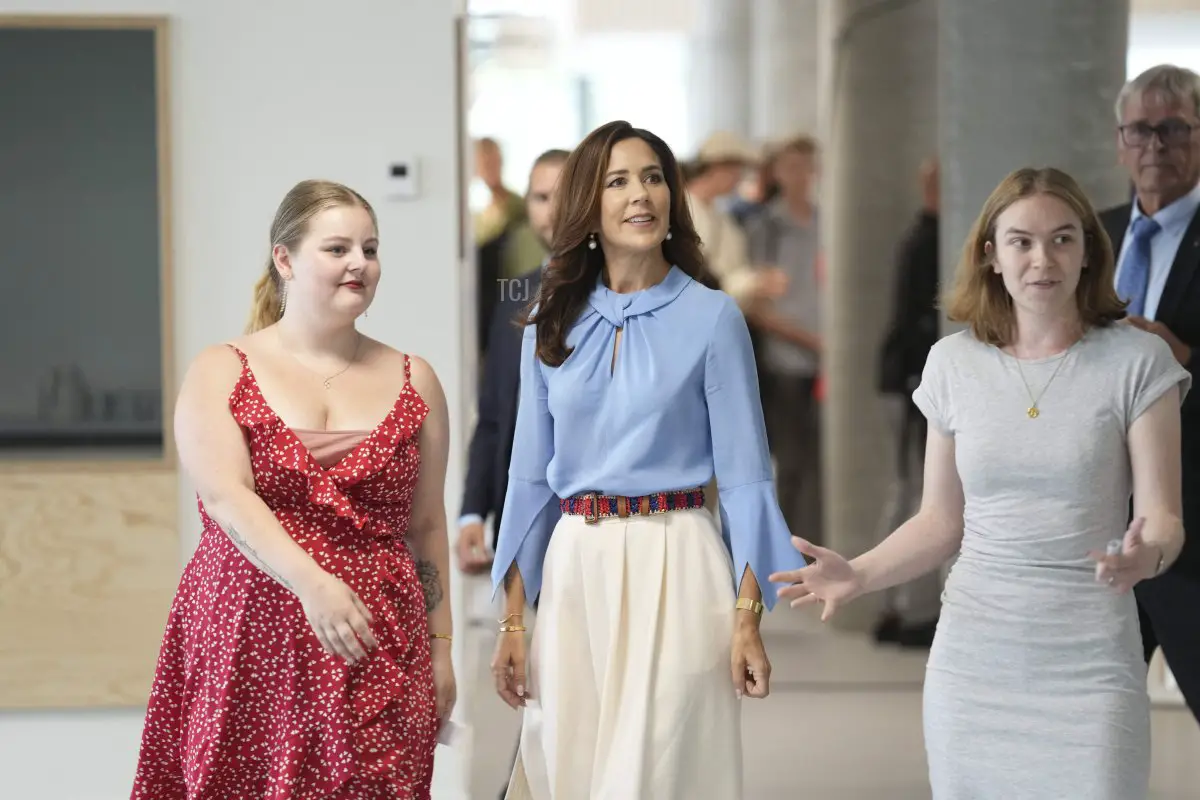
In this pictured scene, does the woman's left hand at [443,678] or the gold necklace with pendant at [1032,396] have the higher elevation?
the gold necklace with pendant at [1032,396]

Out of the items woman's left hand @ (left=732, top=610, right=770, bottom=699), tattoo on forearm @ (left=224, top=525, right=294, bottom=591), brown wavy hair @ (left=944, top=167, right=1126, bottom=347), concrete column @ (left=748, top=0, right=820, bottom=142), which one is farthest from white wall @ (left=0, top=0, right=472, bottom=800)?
woman's left hand @ (left=732, top=610, right=770, bottom=699)

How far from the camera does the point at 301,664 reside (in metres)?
2.66

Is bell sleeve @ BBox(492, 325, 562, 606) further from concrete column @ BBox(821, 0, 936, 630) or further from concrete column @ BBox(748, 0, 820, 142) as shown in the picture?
concrete column @ BBox(821, 0, 936, 630)

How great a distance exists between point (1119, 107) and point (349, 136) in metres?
1.97

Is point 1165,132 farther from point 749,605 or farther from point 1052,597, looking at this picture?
point 749,605

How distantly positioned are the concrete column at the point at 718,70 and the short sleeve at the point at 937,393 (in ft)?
7.95

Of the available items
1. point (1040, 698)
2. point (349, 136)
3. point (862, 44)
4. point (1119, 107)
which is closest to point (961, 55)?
point (862, 44)

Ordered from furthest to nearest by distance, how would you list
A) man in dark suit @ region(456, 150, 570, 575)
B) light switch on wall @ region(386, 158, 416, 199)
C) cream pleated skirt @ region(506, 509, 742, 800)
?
1. light switch on wall @ region(386, 158, 416, 199)
2. man in dark suit @ region(456, 150, 570, 575)
3. cream pleated skirt @ region(506, 509, 742, 800)

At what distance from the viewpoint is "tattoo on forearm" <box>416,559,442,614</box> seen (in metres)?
2.83

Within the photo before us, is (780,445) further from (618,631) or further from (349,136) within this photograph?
(618,631)

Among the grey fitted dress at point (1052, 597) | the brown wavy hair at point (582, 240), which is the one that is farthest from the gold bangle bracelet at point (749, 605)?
the brown wavy hair at point (582, 240)

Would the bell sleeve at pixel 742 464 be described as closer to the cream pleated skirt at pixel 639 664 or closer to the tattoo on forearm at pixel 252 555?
the cream pleated skirt at pixel 639 664

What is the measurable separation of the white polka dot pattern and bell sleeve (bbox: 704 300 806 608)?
1.76ft

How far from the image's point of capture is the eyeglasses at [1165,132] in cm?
361
